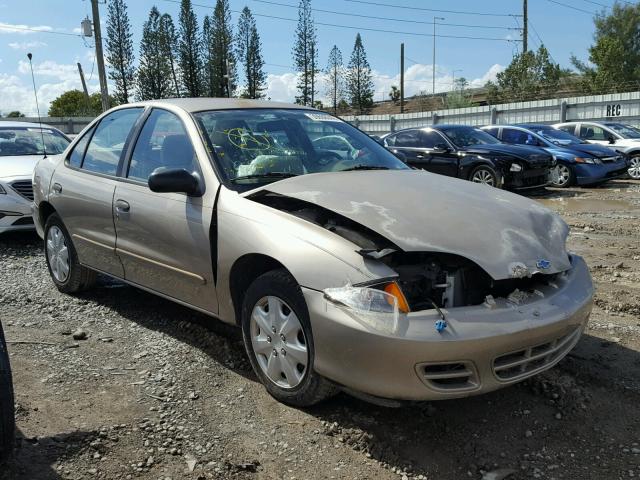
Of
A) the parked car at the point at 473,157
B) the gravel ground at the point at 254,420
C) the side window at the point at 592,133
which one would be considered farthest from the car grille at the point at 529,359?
the side window at the point at 592,133

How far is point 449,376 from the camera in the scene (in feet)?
8.77

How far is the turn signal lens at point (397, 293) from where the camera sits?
2.70m

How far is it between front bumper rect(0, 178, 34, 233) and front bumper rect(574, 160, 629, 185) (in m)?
11.4

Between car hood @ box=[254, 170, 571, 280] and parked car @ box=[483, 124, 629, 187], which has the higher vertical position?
car hood @ box=[254, 170, 571, 280]

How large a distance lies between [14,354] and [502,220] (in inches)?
128

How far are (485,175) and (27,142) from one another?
8.24 meters

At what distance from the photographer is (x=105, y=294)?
5379 millimetres

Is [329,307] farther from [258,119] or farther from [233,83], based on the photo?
[233,83]

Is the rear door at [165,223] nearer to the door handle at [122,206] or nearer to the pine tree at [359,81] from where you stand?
the door handle at [122,206]

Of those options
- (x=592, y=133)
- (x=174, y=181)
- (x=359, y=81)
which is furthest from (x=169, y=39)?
(x=174, y=181)

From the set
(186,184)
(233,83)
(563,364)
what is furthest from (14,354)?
(233,83)

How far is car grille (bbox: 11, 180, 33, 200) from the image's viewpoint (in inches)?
293

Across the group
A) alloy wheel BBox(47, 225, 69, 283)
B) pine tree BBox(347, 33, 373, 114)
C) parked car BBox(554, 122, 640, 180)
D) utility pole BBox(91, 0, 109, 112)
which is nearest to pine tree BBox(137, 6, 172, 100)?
pine tree BBox(347, 33, 373, 114)

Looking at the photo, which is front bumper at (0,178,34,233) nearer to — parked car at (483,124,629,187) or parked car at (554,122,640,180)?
parked car at (483,124,629,187)
